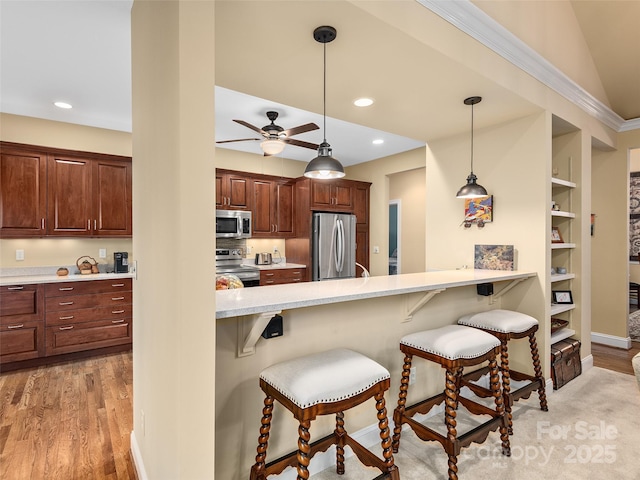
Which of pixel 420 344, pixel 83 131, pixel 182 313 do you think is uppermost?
pixel 83 131

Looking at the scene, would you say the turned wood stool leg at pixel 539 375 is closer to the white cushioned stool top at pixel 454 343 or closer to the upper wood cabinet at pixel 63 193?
the white cushioned stool top at pixel 454 343

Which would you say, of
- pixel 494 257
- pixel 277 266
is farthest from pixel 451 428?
pixel 277 266

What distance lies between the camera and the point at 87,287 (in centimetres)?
380

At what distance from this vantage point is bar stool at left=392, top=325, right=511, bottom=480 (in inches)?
71.8

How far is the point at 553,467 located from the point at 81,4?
3874mm

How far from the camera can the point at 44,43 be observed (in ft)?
8.12

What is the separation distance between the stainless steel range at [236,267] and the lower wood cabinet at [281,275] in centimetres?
11

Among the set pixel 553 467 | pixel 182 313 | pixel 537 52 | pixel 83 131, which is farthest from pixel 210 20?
pixel 83 131

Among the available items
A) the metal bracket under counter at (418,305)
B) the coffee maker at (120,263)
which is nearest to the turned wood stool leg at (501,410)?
the metal bracket under counter at (418,305)

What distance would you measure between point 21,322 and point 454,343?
410 cm

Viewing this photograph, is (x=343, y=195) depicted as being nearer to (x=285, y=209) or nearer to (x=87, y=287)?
(x=285, y=209)

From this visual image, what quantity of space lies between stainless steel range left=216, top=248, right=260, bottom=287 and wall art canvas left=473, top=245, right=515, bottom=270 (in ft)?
9.82

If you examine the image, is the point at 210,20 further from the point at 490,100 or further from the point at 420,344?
the point at 490,100

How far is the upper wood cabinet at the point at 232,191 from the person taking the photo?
501 cm
